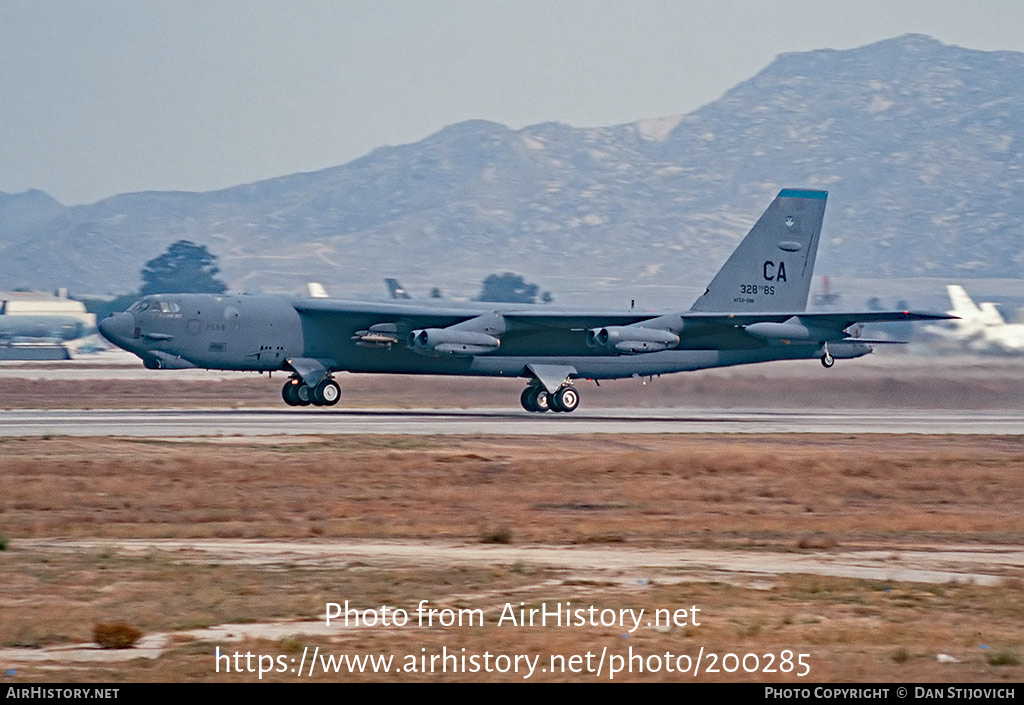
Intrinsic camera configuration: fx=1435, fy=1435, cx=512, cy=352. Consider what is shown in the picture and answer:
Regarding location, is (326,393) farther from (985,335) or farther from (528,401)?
(985,335)

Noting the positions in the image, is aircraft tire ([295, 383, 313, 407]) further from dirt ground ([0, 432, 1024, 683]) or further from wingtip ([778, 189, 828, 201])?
wingtip ([778, 189, 828, 201])

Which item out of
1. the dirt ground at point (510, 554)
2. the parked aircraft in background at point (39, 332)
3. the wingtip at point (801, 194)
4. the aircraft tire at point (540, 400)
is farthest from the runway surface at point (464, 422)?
the parked aircraft in background at point (39, 332)

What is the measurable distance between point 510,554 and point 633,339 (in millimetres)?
26495

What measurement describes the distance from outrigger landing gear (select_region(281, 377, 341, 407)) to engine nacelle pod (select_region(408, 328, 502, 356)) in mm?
3063

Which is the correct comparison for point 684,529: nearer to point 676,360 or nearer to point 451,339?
point 451,339

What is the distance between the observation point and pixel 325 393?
143 ft

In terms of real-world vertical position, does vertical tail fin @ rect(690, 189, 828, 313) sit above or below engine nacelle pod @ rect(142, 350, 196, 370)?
above

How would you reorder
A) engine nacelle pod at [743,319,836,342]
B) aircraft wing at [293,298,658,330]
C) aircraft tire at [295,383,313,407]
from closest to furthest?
aircraft wing at [293,298,658,330], aircraft tire at [295,383,313,407], engine nacelle pod at [743,319,836,342]

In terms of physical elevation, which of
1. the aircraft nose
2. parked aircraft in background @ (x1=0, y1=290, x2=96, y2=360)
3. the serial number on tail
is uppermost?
the serial number on tail

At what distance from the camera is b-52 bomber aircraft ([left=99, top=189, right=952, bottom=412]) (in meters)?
41.2

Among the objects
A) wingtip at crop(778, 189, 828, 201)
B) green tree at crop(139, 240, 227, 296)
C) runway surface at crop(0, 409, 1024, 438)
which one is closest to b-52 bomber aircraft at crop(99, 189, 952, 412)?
wingtip at crop(778, 189, 828, 201)

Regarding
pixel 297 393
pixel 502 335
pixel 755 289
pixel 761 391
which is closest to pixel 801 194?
pixel 755 289

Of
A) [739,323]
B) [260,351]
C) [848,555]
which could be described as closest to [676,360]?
[739,323]

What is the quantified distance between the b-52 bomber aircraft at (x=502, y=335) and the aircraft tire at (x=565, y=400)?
44 mm
